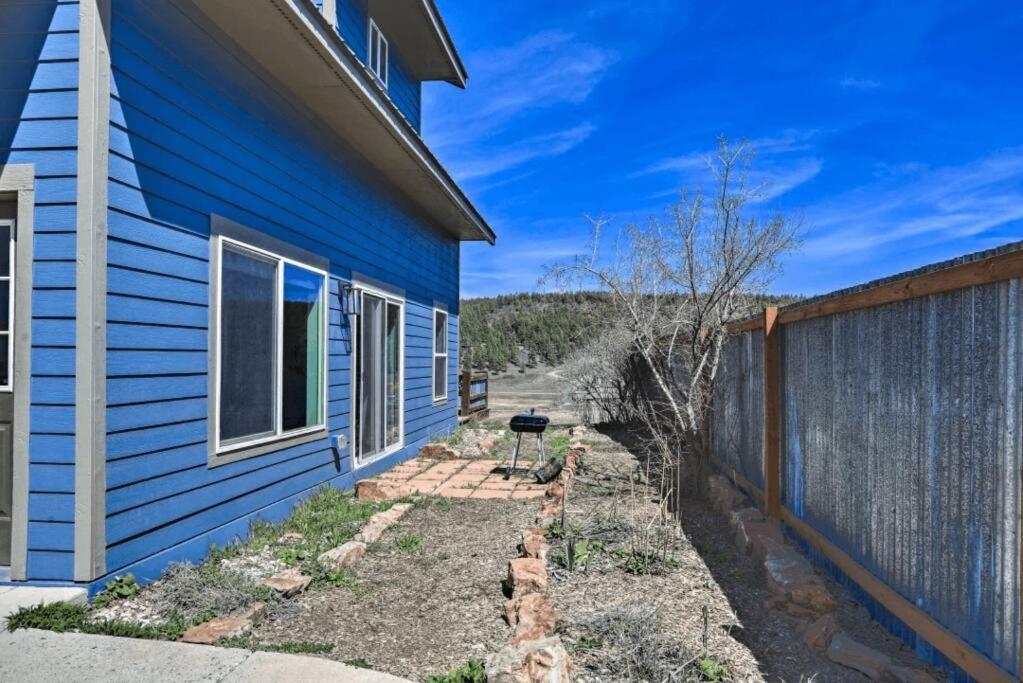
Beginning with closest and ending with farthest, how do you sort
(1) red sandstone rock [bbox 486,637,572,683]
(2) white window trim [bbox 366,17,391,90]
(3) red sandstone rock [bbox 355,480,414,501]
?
(1) red sandstone rock [bbox 486,637,572,683] → (3) red sandstone rock [bbox 355,480,414,501] → (2) white window trim [bbox 366,17,391,90]

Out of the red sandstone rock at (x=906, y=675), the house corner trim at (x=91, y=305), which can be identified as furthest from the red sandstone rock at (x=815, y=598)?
the house corner trim at (x=91, y=305)

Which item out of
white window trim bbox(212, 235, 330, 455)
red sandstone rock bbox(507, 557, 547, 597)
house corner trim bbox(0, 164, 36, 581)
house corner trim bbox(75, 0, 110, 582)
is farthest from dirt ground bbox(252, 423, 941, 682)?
house corner trim bbox(0, 164, 36, 581)

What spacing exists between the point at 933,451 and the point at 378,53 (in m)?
8.06

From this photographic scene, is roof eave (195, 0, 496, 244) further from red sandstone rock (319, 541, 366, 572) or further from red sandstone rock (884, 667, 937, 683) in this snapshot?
red sandstone rock (884, 667, 937, 683)

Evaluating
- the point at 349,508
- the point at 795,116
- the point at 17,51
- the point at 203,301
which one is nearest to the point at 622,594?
the point at 349,508

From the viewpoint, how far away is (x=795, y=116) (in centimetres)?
1271

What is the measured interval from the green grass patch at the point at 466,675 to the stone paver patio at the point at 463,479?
355 centimetres

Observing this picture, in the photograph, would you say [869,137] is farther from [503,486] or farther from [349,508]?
[349,508]

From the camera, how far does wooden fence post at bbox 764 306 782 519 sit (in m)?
5.16

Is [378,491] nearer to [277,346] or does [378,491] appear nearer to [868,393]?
[277,346]

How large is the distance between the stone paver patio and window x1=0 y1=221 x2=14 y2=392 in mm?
3559

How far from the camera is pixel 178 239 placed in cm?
406

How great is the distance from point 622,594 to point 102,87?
3.98 m

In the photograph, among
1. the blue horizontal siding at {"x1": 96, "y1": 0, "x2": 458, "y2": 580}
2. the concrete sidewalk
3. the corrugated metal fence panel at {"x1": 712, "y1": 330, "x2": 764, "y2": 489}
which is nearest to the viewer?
the concrete sidewalk
